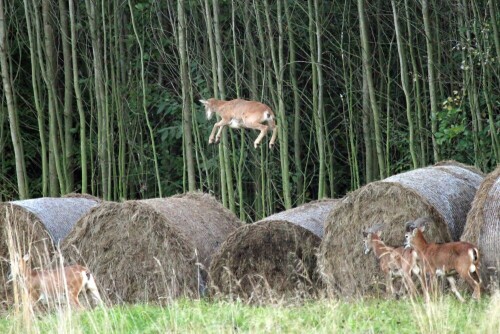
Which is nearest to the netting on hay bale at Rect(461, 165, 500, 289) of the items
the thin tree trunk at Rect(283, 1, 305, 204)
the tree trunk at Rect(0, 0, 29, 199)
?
the thin tree trunk at Rect(283, 1, 305, 204)

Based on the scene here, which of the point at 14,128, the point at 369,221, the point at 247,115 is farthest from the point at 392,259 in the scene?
the point at 14,128

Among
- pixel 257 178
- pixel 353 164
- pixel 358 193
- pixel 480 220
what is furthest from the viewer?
pixel 257 178

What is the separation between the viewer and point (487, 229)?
11.0m

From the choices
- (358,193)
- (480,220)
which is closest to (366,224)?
(358,193)

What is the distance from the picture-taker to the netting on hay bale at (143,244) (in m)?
12.6

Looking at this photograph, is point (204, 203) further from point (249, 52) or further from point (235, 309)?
point (249, 52)

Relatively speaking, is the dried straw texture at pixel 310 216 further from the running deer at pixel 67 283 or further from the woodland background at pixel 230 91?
the woodland background at pixel 230 91

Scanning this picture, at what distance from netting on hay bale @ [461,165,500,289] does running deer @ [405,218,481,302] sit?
281 mm

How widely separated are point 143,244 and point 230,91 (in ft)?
33.7

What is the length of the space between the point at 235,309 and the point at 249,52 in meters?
12.1

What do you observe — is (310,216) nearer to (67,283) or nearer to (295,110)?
(67,283)

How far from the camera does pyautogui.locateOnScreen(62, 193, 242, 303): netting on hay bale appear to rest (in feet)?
41.5

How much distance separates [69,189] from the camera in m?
19.5

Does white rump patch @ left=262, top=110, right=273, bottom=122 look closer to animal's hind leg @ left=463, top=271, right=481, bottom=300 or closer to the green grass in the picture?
animal's hind leg @ left=463, top=271, right=481, bottom=300
